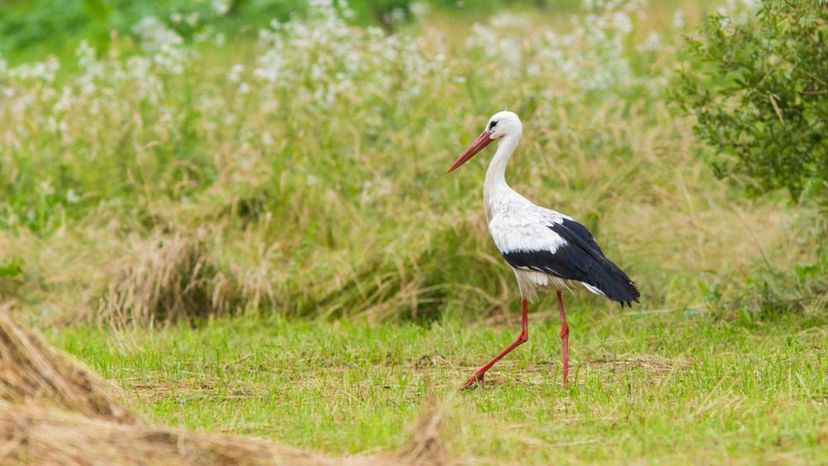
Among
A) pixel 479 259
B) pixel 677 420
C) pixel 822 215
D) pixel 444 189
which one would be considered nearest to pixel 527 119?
pixel 444 189

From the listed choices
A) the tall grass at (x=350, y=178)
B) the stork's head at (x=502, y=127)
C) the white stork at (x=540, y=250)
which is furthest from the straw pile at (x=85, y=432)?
the tall grass at (x=350, y=178)

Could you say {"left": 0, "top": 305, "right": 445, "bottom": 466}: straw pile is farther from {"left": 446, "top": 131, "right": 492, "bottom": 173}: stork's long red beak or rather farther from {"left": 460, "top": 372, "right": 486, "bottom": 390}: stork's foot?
{"left": 446, "top": 131, "right": 492, "bottom": 173}: stork's long red beak

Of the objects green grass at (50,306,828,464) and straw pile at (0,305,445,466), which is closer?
straw pile at (0,305,445,466)

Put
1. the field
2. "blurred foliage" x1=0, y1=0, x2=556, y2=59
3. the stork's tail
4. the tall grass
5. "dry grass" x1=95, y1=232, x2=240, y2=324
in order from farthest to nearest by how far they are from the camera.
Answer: "blurred foliage" x1=0, y1=0, x2=556, y2=59, the tall grass, "dry grass" x1=95, y1=232, x2=240, y2=324, the stork's tail, the field

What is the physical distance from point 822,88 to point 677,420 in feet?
10.9

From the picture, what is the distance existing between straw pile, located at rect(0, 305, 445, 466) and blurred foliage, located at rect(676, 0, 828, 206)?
4191 millimetres

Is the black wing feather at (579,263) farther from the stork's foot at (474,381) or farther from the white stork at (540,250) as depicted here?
the stork's foot at (474,381)

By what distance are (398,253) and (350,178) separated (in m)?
1.40

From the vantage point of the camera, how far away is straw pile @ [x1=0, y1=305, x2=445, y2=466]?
434cm

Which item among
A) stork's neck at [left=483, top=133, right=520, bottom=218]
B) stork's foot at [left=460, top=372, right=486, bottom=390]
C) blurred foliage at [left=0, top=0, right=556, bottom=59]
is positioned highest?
stork's neck at [left=483, top=133, right=520, bottom=218]

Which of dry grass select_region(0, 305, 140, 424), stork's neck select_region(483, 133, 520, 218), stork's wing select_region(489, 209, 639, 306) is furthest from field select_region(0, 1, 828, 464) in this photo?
stork's neck select_region(483, 133, 520, 218)

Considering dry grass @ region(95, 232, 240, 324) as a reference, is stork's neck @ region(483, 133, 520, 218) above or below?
above

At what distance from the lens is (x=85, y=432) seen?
14.6ft

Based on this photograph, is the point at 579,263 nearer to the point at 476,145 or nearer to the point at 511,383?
the point at 511,383
